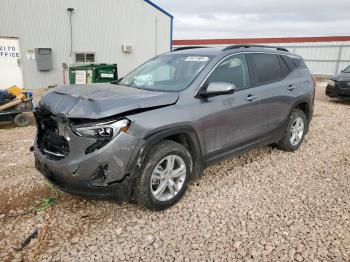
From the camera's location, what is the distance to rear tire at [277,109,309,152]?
5.04 metres

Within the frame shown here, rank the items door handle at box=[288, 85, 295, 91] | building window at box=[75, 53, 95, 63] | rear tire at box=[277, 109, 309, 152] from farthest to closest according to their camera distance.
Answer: building window at box=[75, 53, 95, 63] < rear tire at box=[277, 109, 309, 152] < door handle at box=[288, 85, 295, 91]

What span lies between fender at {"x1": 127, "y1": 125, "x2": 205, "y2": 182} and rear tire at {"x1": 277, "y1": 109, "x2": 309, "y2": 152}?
7.02 feet

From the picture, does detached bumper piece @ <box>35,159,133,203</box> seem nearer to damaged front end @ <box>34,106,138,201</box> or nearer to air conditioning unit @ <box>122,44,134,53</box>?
damaged front end @ <box>34,106,138,201</box>

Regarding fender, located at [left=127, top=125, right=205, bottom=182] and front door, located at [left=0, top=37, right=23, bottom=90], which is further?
front door, located at [left=0, top=37, right=23, bottom=90]

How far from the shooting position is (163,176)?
3236 mm

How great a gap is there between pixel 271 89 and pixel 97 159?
2.87 meters

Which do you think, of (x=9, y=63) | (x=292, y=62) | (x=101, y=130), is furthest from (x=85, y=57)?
(x=101, y=130)

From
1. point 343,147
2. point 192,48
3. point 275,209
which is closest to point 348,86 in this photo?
point 343,147

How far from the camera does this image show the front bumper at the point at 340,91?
10555 millimetres

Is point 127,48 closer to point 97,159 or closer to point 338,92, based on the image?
point 338,92

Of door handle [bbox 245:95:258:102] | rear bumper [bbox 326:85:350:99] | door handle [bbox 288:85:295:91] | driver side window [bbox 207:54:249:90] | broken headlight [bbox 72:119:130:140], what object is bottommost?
rear bumper [bbox 326:85:350:99]

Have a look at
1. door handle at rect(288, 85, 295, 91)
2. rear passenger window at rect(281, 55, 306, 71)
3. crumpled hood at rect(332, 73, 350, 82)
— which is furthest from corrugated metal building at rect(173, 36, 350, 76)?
door handle at rect(288, 85, 295, 91)

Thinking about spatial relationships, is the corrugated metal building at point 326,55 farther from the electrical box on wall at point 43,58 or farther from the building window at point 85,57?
the electrical box on wall at point 43,58

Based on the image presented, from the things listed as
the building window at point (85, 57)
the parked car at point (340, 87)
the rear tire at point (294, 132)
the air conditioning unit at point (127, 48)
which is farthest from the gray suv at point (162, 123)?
the air conditioning unit at point (127, 48)
